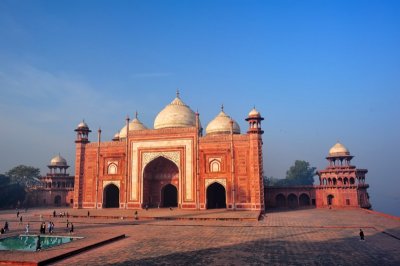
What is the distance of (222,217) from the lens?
2062cm

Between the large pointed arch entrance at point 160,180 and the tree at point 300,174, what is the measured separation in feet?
147

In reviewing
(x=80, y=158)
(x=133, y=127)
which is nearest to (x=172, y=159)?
(x=80, y=158)

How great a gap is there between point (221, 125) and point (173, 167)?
6.69 metres

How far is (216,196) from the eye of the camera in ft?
99.7

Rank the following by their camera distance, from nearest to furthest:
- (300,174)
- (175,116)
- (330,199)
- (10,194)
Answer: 1. (330,199)
2. (175,116)
3. (10,194)
4. (300,174)

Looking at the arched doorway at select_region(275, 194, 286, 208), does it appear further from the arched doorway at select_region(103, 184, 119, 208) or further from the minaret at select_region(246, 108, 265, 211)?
the arched doorway at select_region(103, 184, 119, 208)

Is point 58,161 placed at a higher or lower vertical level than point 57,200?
higher

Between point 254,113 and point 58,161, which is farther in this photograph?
point 58,161

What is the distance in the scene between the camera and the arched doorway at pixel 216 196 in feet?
96.8

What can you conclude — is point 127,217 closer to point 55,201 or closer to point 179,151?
point 179,151

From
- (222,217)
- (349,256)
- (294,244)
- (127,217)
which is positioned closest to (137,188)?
(127,217)

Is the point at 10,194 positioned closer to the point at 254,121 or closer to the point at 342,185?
the point at 254,121

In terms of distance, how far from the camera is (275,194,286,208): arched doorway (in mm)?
32044

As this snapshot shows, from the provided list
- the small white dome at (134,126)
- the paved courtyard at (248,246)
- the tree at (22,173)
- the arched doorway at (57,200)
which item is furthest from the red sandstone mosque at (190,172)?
the tree at (22,173)
